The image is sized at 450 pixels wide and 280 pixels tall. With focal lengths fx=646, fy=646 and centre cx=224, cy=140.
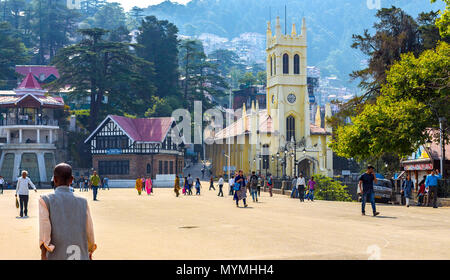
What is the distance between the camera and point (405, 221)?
18844 millimetres

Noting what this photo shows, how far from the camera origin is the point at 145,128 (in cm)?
8081

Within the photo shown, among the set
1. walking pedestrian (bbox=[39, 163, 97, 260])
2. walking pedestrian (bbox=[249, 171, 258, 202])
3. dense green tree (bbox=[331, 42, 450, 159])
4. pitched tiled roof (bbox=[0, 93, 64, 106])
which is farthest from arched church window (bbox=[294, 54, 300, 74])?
walking pedestrian (bbox=[39, 163, 97, 260])

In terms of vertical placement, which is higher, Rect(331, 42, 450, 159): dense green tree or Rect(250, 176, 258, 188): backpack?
Rect(331, 42, 450, 159): dense green tree

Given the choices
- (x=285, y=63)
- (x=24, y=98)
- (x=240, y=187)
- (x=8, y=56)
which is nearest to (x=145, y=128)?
(x=24, y=98)

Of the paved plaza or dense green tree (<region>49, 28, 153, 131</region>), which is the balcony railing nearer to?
dense green tree (<region>49, 28, 153, 131</region>)

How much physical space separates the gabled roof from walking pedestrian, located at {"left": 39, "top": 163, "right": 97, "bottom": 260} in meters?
70.6

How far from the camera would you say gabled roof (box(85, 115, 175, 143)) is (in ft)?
255

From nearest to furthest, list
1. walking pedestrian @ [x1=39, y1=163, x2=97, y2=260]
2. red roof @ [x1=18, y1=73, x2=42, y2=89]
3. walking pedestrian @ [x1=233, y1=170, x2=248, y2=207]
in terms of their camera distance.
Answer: walking pedestrian @ [x1=39, y1=163, x2=97, y2=260] → walking pedestrian @ [x1=233, y1=170, x2=248, y2=207] → red roof @ [x1=18, y1=73, x2=42, y2=89]

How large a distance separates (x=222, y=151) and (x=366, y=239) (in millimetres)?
83921

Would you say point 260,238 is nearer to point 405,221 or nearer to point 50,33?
point 405,221

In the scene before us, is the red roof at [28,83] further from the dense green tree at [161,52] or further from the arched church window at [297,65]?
the arched church window at [297,65]

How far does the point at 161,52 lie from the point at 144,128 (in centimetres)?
2855

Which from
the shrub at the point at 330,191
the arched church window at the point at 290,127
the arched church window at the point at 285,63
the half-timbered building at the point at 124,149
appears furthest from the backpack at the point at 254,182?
the arched church window at the point at 285,63
